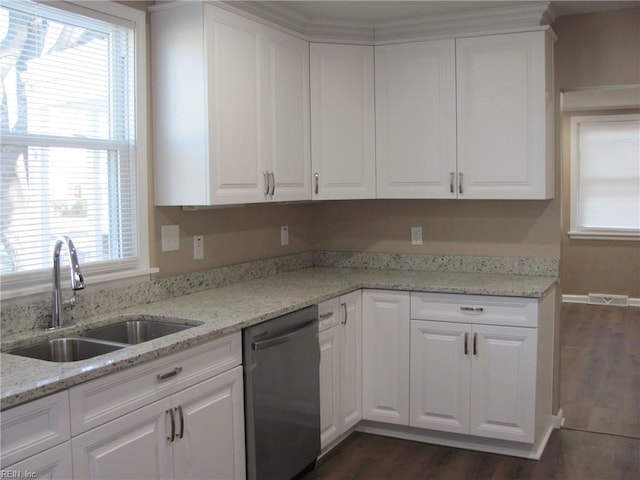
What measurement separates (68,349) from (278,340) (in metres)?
0.83

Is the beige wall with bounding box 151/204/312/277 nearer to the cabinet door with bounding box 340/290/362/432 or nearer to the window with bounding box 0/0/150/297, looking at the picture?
the window with bounding box 0/0/150/297

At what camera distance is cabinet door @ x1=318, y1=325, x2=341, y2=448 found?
3.15 metres

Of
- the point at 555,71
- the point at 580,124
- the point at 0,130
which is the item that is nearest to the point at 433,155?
the point at 555,71

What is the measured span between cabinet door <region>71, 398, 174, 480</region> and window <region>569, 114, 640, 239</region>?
6.77 metres

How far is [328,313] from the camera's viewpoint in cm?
319

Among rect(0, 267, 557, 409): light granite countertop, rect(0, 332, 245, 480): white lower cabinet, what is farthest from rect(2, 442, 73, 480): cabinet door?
rect(0, 267, 557, 409): light granite countertop

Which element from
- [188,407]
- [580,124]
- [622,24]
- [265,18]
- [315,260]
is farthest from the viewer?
[580,124]

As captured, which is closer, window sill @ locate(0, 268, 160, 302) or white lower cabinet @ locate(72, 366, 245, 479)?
white lower cabinet @ locate(72, 366, 245, 479)

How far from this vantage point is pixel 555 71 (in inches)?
142

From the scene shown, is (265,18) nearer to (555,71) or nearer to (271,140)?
(271,140)

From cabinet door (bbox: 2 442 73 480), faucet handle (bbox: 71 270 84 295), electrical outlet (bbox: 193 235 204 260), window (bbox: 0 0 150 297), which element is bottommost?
cabinet door (bbox: 2 442 73 480)

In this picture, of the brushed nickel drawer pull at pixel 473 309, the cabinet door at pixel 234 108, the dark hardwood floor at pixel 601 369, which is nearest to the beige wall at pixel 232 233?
the cabinet door at pixel 234 108

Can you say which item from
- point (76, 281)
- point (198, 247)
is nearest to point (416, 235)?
point (198, 247)

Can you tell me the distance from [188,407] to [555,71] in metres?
2.75
